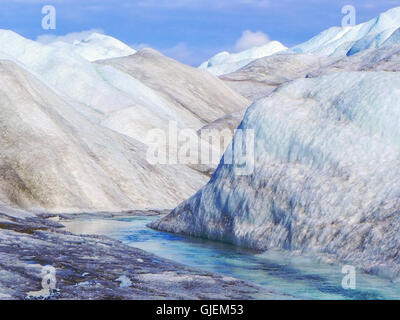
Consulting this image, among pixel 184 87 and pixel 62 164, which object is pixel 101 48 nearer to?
pixel 184 87

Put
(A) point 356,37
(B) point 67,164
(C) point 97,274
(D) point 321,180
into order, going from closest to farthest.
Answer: (C) point 97,274 < (D) point 321,180 < (B) point 67,164 < (A) point 356,37

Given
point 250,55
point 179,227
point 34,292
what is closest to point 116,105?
point 179,227

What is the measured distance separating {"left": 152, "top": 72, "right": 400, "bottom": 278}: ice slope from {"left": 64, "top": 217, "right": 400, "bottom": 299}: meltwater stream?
348 millimetres

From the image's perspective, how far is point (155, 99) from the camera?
5269cm

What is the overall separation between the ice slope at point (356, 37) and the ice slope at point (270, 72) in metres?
9.27

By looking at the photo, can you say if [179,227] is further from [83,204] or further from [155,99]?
[155,99]

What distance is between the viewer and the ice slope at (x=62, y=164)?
971 inches

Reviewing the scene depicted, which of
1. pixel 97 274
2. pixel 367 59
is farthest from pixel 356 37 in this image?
pixel 97 274

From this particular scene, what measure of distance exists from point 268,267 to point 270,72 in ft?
264

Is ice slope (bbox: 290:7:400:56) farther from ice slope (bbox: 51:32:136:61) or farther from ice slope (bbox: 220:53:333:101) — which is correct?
ice slope (bbox: 51:32:136:61)

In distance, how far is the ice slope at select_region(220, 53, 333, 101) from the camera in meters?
83.1

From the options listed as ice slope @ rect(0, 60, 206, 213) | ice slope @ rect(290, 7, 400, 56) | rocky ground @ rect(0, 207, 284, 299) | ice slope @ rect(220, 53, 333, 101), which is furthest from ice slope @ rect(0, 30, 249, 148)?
ice slope @ rect(290, 7, 400, 56)

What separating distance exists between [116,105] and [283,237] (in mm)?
32066

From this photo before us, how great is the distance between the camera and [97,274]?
9.86 metres
